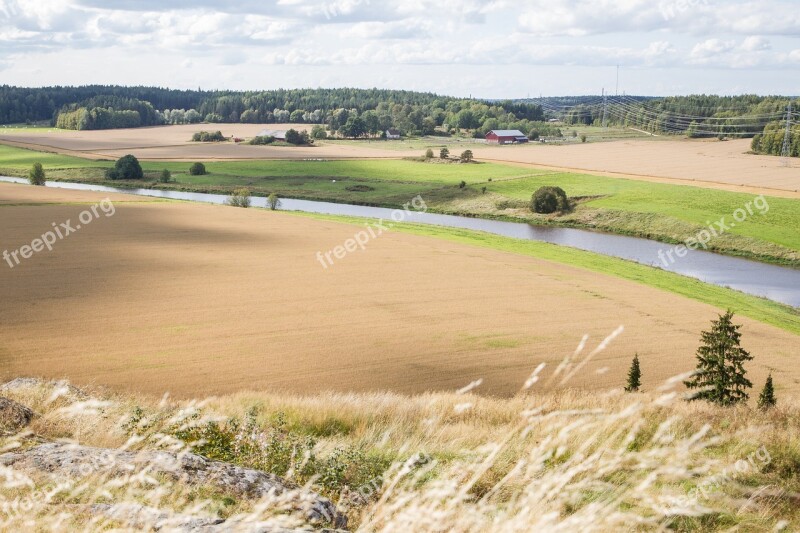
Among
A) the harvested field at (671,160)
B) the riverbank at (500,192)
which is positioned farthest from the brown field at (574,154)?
the riverbank at (500,192)

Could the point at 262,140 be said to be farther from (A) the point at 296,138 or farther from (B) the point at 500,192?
(B) the point at 500,192

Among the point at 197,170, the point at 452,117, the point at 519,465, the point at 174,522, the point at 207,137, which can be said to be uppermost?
the point at 452,117

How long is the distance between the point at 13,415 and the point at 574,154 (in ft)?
383

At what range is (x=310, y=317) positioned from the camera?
26.8 m

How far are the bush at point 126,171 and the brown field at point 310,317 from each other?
45.5 metres

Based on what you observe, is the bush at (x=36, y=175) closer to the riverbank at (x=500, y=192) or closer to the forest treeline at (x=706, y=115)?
the riverbank at (x=500, y=192)

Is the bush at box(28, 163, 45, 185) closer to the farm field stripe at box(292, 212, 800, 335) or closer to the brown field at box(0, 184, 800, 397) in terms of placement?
the farm field stripe at box(292, 212, 800, 335)

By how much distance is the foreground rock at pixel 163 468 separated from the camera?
5.04m

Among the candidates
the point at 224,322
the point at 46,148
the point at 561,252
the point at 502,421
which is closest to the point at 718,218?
the point at 561,252

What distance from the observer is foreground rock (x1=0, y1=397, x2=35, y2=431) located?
6877 millimetres

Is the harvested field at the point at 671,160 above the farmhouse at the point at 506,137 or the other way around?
the other way around

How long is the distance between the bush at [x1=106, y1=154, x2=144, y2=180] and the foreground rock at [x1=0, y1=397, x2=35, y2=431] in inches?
3392

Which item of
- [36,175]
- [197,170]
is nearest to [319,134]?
[197,170]

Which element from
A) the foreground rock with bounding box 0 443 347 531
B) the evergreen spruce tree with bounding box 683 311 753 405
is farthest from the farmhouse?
the foreground rock with bounding box 0 443 347 531
